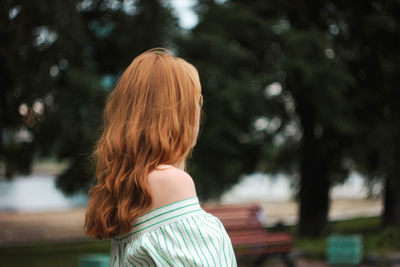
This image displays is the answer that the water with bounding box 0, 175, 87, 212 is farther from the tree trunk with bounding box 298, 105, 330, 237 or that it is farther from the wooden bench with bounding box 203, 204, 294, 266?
the wooden bench with bounding box 203, 204, 294, 266

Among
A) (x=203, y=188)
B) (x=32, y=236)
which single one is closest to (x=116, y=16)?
(x=203, y=188)

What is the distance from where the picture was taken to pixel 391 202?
47.9 ft

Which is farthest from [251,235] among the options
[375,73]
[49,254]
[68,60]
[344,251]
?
[375,73]

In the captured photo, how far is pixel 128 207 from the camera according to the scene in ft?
5.36

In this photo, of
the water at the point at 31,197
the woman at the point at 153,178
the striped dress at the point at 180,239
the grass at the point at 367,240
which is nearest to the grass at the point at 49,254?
the grass at the point at 367,240

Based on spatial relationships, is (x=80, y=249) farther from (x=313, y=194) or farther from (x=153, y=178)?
(x=153, y=178)

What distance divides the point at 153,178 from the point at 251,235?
615 centimetres

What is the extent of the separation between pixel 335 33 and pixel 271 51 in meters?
1.67

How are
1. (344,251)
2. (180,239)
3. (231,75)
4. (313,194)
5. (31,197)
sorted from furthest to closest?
(31,197) < (313,194) < (231,75) < (344,251) < (180,239)

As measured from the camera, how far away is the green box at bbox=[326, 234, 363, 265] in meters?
9.54

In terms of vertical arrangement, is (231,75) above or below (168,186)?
below

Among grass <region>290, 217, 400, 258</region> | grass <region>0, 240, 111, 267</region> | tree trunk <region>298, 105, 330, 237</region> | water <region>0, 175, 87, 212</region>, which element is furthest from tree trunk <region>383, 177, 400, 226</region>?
water <region>0, 175, 87, 212</region>

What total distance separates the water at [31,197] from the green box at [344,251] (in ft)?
76.1

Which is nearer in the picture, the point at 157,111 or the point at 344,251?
the point at 157,111
